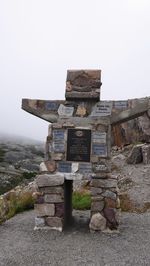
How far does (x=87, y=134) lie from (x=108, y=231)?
256 cm

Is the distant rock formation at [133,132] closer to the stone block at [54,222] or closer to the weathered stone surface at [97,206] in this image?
the weathered stone surface at [97,206]

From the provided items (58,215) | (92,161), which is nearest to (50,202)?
(58,215)

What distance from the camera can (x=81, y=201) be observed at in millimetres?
15422

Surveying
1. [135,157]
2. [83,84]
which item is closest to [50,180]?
[83,84]

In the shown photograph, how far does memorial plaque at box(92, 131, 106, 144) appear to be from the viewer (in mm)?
11219

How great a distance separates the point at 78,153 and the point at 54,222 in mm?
1893

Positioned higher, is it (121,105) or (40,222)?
(121,105)

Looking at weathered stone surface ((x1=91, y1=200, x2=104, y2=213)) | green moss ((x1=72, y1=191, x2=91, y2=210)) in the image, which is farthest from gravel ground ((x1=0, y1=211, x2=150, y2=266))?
green moss ((x1=72, y1=191, x2=91, y2=210))

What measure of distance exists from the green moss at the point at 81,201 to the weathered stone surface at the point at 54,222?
3.91 meters

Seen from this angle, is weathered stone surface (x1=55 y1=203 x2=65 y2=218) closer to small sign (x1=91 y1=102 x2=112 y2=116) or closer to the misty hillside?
small sign (x1=91 y1=102 x2=112 y2=116)

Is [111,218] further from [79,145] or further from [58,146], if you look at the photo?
[58,146]

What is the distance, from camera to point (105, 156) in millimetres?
11141

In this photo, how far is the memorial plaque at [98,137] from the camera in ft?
36.8

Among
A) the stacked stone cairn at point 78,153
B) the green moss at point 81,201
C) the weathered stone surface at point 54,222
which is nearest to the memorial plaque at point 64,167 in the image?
the stacked stone cairn at point 78,153
